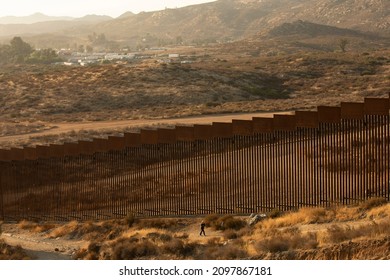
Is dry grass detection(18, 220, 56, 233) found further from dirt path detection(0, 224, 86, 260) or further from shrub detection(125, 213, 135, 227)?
shrub detection(125, 213, 135, 227)

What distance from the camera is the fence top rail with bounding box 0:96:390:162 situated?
1584cm

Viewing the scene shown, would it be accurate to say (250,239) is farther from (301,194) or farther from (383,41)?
(383,41)

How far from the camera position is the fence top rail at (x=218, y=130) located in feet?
52.0

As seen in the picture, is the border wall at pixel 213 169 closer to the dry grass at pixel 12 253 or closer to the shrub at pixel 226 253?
the shrub at pixel 226 253

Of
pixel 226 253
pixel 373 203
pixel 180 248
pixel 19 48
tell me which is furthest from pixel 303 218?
pixel 19 48

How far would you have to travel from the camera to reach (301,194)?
16766mm

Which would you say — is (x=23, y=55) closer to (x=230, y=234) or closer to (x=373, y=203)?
(x=230, y=234)

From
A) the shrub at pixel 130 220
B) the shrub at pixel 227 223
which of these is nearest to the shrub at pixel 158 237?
the shrub at pixel 227 223

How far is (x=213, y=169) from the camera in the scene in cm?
1903

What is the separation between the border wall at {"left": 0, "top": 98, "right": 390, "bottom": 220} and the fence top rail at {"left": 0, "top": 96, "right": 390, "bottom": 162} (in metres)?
0.03

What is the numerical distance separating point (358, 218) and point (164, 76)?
6982cm

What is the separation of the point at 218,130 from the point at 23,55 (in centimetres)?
16486

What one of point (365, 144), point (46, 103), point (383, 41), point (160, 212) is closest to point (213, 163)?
point (160, 212)

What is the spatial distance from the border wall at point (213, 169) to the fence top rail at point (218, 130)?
0.10 feet
